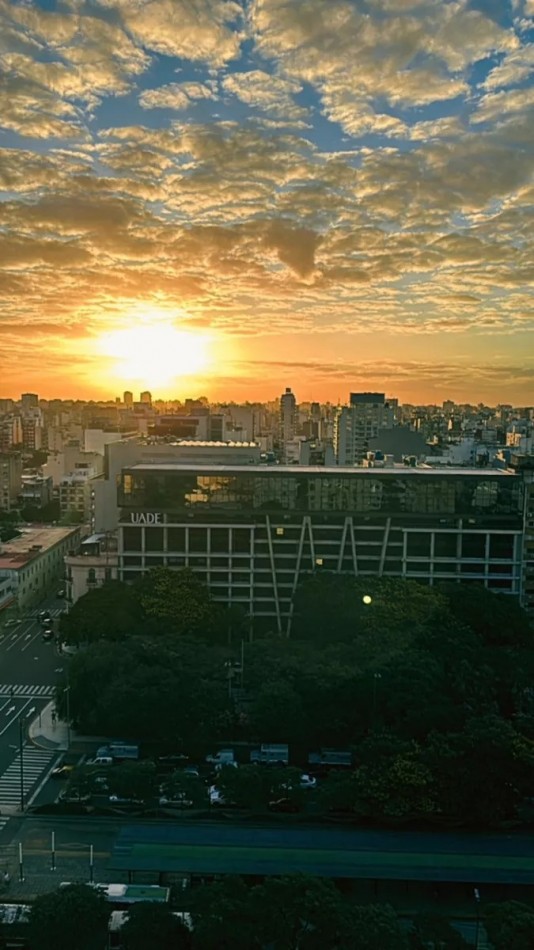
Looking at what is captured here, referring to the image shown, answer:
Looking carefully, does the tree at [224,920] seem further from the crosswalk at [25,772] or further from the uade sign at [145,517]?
A: the uade sign at [145,517]

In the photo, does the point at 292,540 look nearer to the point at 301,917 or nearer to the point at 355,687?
the point at 355,687

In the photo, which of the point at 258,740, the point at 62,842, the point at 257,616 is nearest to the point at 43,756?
the point at 62,842

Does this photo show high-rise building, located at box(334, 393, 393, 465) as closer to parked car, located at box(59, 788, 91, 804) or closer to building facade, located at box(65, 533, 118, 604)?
building facade, located at box(65, 533, 118, 604)

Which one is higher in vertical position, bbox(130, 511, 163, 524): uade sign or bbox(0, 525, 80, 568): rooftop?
bbox(130, 511, 163, 524): uade sign

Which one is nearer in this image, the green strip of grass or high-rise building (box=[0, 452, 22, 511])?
the green strip of grass

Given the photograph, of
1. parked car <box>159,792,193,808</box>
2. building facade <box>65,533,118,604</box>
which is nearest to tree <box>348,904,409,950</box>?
parked car <box>159,792,193,808</box>

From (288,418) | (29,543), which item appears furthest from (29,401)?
(29,543)
